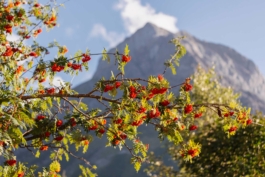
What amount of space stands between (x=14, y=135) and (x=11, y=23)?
3.77 meters

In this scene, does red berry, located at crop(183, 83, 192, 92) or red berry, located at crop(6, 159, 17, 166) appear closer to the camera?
red berry, located at crop(6, 159, 17, 166)

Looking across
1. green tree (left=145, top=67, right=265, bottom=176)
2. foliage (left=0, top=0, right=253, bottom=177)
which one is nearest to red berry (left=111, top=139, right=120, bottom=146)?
foliage (left=0, top=0, right=253, bottom=177)

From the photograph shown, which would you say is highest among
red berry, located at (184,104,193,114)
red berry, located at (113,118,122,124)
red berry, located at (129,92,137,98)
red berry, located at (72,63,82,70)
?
red berry, located at (72,63,82,70)

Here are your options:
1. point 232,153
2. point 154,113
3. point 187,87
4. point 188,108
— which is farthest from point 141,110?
point 232,153

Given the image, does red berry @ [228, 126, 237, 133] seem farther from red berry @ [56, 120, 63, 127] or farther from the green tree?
the green tree

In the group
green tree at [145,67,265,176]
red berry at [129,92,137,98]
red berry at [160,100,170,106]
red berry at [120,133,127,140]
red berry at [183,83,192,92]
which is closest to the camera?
red berry at [129,92,137,98]

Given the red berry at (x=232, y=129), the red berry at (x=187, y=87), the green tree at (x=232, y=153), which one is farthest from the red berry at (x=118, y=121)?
the green tree at (x=232, y=153)

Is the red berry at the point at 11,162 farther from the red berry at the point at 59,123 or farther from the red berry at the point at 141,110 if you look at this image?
the red berry at the point at 141,110

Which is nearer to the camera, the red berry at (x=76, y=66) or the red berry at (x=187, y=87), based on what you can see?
the red berry at (x=187, y=87)

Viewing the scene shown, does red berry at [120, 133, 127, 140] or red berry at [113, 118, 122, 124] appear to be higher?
red berry at [113, 118, 122, 124]

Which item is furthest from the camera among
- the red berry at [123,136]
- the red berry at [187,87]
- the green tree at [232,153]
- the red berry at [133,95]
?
the green tree at [232,153]

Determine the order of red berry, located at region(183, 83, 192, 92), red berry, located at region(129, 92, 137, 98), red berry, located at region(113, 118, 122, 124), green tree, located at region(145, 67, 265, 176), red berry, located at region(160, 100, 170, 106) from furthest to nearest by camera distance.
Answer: green tree, located at region(145, 67, 265, 176)
red berry, located at region(113, 118, 122, 124)
red berry, located at region(183, 83, 192, 92)
red berry, located at region(160, 100, 170, 106)
red berry, located at region(129, 92, 137, 98)

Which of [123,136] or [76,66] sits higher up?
[76,66]

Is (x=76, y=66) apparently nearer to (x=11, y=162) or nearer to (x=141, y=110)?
(x=141, y=110)
